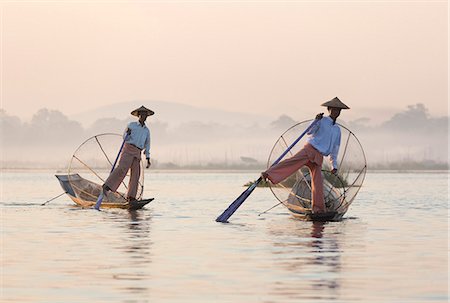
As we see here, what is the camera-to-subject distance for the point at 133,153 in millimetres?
25125

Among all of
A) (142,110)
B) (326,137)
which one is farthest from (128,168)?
(326,137)

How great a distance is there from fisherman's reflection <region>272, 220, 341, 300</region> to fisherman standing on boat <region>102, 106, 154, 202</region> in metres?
5.67

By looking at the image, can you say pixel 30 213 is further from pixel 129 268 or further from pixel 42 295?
pixel 42 295

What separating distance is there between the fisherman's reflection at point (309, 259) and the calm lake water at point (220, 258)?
0.01 meters

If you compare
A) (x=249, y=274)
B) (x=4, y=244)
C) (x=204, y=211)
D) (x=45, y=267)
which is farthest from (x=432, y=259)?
(x=204, y=211)

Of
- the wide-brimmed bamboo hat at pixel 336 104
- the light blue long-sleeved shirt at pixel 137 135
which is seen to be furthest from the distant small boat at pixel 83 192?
the wide-brimmed bamboo hat at pixel 336 104

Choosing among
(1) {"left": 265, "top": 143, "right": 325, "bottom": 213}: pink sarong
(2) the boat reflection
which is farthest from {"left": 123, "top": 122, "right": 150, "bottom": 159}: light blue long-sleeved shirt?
(2) the boat reflection

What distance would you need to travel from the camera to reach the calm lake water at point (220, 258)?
36.4 feet

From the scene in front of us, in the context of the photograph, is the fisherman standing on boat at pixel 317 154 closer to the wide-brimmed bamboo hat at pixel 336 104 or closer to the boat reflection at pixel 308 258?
the wide-brimmed bamboo hat at pixel 336 104

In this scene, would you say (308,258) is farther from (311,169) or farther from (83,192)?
(83,192)

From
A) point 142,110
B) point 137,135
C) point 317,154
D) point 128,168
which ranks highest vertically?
point 142,110

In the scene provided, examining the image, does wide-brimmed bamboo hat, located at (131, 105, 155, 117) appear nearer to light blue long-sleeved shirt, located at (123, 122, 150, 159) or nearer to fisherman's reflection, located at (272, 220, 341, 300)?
light blue long-sleeved shirt, located at (123, 122, 150, 159)

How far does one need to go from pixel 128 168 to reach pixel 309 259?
38.0 feet

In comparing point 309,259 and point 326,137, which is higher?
point 326,137
